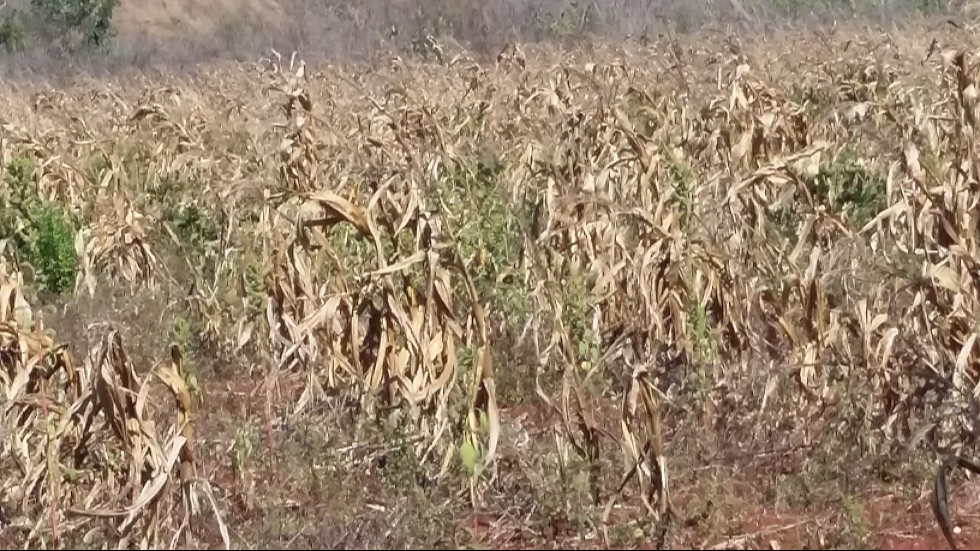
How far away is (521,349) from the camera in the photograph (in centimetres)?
449

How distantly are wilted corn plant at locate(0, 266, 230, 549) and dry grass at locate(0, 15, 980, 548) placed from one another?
14 mm

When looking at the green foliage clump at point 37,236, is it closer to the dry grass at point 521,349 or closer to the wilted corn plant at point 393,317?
the dry grass at point 521,349

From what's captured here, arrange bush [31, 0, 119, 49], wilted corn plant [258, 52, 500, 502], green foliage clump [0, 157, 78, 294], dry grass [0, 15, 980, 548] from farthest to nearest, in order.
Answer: bush [31, 0, 119, 49], green foliage clump [0, 157, 78, 294], wilted corn plant [258, 52, 500, 502], dry grass [0, 15, 980, 548]

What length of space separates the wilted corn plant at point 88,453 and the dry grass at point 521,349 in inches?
0.5

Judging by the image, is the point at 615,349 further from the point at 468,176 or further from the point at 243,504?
the point at 468,176

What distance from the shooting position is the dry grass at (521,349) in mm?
3193

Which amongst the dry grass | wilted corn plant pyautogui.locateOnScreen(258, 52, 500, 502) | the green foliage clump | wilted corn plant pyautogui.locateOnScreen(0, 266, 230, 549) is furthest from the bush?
wilted corn plant pyautogui.locateOnScreen(0, 266, 230, 549)

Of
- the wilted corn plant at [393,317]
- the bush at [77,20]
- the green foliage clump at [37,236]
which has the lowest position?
the bush at [77,20]

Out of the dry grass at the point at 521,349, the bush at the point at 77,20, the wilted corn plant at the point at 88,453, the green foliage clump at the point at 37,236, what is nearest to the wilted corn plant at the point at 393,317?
the dry grass at the point at 521,349

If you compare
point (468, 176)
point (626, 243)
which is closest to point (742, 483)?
point (626, 243)

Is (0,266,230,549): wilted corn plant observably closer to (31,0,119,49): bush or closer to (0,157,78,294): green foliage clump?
(0,157,78,294): green foliage clump

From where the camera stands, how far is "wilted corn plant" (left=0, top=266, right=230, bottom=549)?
3.02 meters

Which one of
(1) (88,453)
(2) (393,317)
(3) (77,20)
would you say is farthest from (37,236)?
(3) (77,20)

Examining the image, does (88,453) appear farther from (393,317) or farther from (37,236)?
(37,236)
